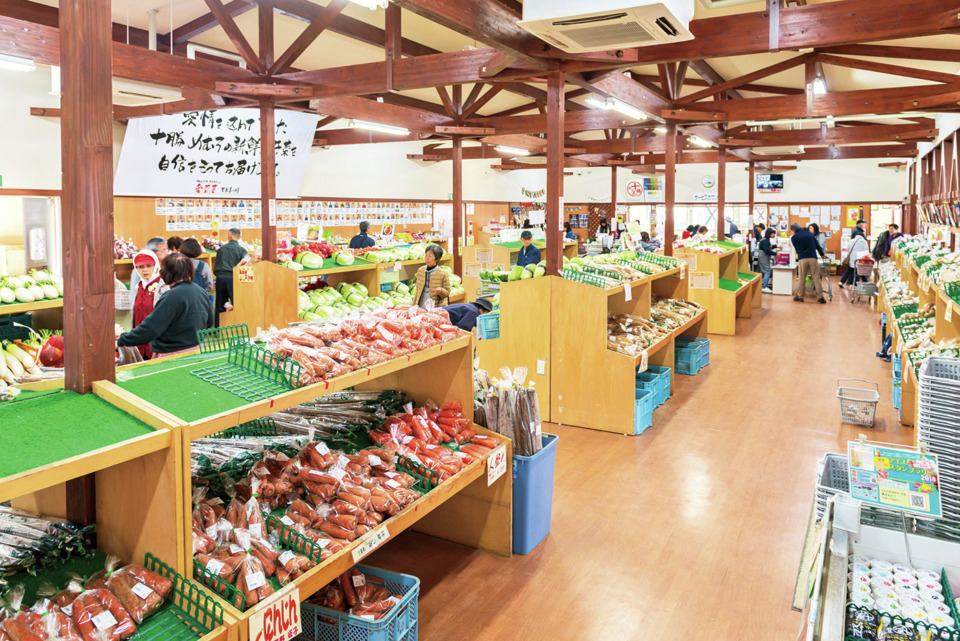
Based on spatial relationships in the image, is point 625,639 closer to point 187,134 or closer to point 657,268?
point 657,268

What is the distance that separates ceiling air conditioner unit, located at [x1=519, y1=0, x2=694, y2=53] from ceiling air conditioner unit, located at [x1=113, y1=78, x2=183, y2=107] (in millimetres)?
4142

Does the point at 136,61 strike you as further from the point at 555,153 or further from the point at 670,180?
the point at 670,180

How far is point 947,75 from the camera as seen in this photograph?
26.8 feet

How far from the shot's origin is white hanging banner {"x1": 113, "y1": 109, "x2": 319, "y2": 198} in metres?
11.0

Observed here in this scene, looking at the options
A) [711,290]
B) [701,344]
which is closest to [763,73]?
[701,344]

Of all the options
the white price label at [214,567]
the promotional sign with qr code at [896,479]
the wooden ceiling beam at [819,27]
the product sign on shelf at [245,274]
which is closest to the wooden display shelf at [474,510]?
the white price label at [214,567]

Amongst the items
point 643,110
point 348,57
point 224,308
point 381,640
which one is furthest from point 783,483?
point 348,57

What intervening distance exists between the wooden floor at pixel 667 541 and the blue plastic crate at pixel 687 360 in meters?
1.01

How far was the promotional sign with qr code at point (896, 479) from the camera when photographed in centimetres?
227

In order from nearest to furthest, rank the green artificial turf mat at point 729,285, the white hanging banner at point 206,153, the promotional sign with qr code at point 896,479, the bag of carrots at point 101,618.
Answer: the bag of carrots at point 101,618
the promotional sign with qr code at point 896,479
the white hanging banner at point 206,153
the green artificial turf mat at point 729,285

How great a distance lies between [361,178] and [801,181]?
548 inches

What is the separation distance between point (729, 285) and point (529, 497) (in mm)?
8723

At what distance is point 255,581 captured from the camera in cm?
230

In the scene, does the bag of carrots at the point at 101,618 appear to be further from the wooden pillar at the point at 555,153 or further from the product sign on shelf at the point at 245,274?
the product sign on shelf at the point at 245,274
